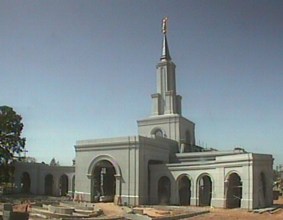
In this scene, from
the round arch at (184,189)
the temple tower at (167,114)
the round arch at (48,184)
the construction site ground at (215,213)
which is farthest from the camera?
the round arch at (48,184)

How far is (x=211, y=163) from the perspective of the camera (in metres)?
40.8

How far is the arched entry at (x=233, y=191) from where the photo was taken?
128 ft

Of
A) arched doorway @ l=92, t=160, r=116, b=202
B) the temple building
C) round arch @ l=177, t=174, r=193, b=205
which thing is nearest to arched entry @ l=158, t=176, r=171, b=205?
the temple building

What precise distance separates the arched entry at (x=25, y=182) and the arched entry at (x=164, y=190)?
69.5 feet

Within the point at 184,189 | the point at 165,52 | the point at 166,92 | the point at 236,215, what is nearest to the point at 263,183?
the point at 236,215

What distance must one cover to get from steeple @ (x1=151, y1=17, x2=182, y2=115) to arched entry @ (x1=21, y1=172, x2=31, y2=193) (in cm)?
2043

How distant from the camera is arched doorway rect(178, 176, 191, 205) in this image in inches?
1736

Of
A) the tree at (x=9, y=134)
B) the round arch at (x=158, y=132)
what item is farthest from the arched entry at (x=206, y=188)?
the tree at (x=9, y=134)

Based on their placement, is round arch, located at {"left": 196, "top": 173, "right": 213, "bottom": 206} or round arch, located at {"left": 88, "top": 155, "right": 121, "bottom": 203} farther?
round arch, located at {"left": 196, "top": 173, "right": 213, "bottom": 206}

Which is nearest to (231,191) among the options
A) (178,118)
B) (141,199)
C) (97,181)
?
(141,199)

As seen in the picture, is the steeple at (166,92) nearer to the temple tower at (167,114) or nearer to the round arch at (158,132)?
the temple tower at (167,114)

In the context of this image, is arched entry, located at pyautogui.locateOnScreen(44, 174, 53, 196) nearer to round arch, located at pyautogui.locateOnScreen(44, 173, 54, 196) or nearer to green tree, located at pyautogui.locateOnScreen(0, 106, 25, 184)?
round arch, located at pyautogui.locateOnScreen(44, 173, 54, 196)

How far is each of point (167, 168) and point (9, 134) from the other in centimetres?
2069

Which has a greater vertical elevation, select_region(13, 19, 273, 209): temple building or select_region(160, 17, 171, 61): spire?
select_region(160, 17, 171, 61): spire
